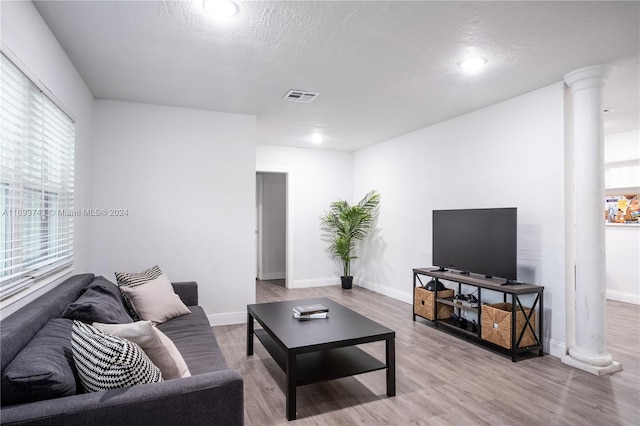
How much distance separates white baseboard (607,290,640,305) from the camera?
5246mm

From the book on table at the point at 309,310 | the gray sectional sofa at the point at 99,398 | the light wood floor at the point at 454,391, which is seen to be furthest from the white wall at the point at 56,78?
the book on table at the point at 309,310

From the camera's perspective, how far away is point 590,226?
3.09m

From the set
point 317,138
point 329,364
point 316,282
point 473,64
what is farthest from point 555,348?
point 317,138

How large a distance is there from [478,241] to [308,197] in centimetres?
346

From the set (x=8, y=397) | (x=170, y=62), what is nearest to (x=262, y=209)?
(x=170, y=62)

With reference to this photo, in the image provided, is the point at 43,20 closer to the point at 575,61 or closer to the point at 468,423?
the point at 468,423

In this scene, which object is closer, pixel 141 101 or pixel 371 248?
pixel 141 101

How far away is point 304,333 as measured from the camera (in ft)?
8.56

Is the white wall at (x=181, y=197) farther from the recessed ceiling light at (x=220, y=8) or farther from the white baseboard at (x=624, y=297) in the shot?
the white baseboard at (x=624, y=297)

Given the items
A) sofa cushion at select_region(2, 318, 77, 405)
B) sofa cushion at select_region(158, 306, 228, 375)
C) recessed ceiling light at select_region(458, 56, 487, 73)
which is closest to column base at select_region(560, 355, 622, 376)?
recessed ceiling light at select_region(458, 56, 487, 73)

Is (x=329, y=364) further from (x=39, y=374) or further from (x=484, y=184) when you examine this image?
(x=484, y=184)

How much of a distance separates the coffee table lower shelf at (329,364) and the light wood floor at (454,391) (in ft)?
0.69

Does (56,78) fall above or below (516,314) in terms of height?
above

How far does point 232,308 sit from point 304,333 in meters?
2.02
